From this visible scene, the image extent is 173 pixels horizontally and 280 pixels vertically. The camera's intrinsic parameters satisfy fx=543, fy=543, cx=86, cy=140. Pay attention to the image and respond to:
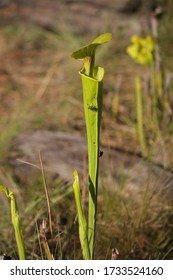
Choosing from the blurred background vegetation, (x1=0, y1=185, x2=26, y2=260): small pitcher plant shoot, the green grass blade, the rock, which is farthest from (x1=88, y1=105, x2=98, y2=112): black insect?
the rock

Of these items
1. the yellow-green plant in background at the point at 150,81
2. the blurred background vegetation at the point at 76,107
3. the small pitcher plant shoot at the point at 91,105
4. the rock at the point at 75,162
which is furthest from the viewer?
the yellow-green plant in background at the point at 150,81

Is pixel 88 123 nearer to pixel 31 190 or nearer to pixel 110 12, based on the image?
pixel 31 190

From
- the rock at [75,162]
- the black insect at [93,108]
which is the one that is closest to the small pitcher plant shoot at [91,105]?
the black insect at [93,108]

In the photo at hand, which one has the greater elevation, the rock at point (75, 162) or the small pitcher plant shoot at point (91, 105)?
the small pitcher plant shoot at point (91, 105)

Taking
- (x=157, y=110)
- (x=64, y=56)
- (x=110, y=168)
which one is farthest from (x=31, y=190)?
(x=64, y=56)

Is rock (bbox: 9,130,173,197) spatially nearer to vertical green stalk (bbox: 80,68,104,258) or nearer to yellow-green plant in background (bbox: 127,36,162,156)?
yellow-green plant in background (bbox: 127,36,162,156)

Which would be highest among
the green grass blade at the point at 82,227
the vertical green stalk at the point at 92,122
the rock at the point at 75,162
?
the vertical green stalk at the point at 92,122

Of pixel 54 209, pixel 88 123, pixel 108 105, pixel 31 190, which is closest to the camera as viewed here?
pixel 88 123

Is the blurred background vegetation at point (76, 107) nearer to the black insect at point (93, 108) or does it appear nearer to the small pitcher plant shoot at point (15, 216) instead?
the small pitcher plant shoot at point (15, 216)
